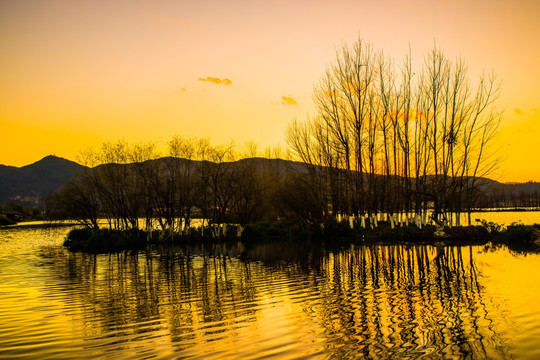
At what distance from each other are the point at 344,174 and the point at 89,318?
111 ft

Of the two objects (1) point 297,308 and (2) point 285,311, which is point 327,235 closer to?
(1) point 297,308

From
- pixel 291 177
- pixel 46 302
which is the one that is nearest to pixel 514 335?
pixel 46 302

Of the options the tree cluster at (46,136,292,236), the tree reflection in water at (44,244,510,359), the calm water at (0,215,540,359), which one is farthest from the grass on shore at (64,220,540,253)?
the tree reflection in water at (44,244,510,359)

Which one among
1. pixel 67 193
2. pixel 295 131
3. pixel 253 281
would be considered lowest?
pixel 253 281

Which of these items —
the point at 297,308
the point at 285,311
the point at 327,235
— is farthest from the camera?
the point at 327,235

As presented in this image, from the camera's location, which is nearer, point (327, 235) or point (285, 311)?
point (285, 311)

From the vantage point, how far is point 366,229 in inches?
1448

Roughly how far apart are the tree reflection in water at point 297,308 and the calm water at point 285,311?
0.04 meters

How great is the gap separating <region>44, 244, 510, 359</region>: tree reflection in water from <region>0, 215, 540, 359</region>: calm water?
0.04 metres

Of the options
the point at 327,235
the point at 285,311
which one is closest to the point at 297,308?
the point at 285,311

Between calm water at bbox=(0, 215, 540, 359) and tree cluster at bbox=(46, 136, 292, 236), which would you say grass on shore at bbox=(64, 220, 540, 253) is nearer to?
tree cluster at bbox=(46, 136, 292, 236)

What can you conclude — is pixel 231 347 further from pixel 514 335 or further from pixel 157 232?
pixel 157 232

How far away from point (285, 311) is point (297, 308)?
1.40 ft

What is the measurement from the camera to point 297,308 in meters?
11.3
